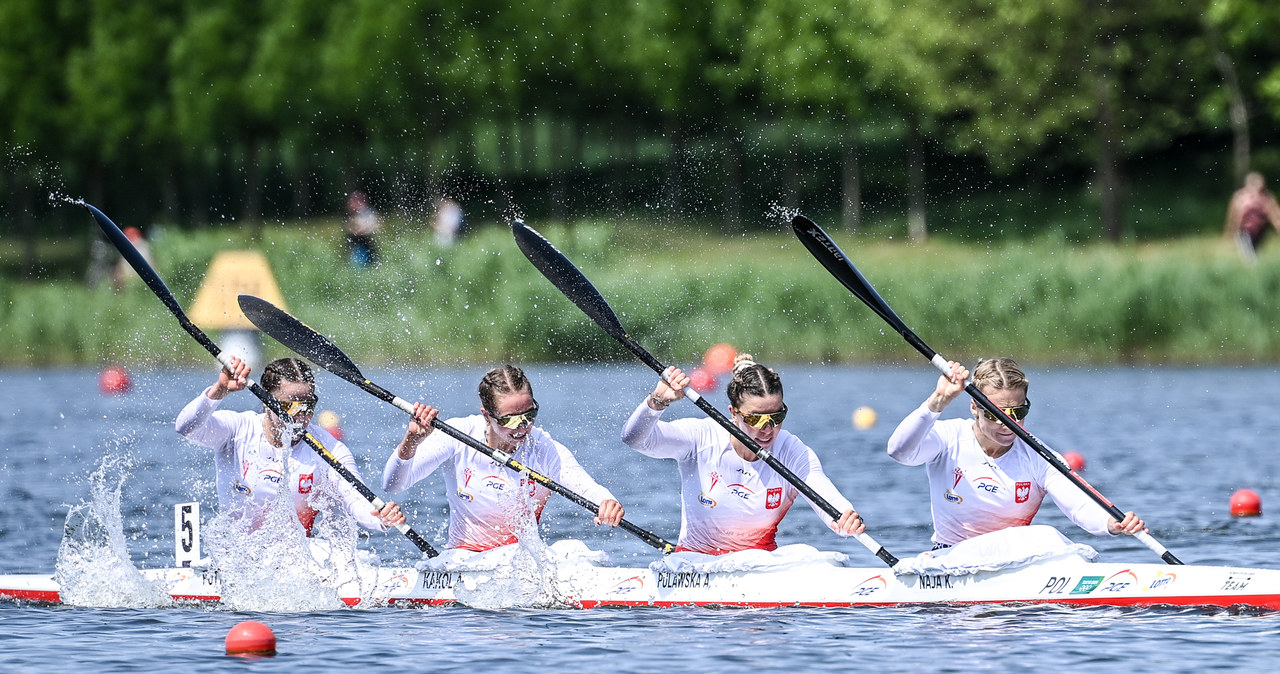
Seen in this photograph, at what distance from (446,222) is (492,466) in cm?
2304

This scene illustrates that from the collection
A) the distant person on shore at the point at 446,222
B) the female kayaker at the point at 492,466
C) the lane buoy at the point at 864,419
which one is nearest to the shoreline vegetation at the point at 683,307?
the distant person on shore at the point at 446,222

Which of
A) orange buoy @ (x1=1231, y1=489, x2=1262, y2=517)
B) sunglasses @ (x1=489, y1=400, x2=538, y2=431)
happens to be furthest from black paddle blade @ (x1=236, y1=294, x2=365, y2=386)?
orange buoy @ (x1=1231, y1=489, x2=1262, y2=517)

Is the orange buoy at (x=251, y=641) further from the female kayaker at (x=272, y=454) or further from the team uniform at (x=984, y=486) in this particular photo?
the team uniform at (x=984, y=486)

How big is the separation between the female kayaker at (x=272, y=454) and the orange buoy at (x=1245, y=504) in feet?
24.8

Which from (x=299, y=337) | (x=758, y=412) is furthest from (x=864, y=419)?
(x=758, y=412)

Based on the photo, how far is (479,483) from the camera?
1088cm

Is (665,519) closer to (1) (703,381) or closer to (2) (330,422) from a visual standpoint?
(2) (330,422)

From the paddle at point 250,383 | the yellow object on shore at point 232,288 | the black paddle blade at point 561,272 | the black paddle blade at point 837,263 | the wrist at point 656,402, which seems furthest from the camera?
the yellow object on shore at point 232,288

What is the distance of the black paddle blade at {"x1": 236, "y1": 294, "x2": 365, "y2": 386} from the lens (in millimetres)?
12016

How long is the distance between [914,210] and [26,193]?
62.8 ft

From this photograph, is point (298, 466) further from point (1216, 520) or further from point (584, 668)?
point (1216, 520)

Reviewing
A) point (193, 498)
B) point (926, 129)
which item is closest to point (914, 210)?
point (926, 129)

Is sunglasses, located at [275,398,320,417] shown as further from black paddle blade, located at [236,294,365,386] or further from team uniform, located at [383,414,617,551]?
black paddle blade, located at [236,294,365,386]

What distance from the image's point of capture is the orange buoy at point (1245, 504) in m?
15.0
